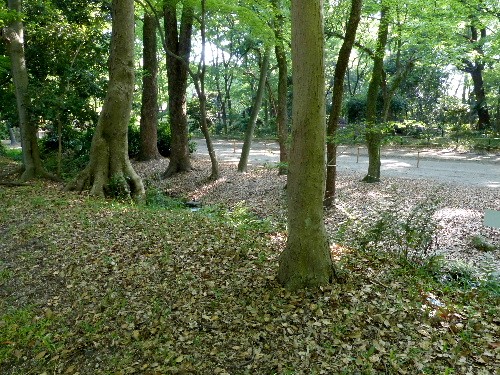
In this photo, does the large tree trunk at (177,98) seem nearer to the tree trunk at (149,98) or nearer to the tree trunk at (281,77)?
the tree trunk at (149,98)

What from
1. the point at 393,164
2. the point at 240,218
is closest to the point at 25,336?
the point at 240,218

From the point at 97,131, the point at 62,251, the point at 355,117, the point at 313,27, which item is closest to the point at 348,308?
the point at 313,27

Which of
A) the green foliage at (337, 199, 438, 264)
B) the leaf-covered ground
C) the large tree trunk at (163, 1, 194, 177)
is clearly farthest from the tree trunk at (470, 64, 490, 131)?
the leaf-covered ground

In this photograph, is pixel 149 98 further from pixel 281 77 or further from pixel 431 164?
pixel 431 164

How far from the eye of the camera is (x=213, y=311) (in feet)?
14.5

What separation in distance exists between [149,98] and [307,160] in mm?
13860

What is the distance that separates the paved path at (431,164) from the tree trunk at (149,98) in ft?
12.1

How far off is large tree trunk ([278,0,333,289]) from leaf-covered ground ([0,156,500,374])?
283 mm

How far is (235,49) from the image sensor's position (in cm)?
2984

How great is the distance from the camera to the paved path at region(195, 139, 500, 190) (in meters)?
15.0

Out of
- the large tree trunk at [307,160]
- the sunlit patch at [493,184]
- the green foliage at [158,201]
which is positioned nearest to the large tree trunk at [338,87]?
the large tree trunk at [307,160]

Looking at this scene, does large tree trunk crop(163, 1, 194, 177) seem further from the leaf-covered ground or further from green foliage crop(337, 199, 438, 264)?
green foliage crop(337, 199, 438, 264)

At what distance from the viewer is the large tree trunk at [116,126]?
30.2 ft

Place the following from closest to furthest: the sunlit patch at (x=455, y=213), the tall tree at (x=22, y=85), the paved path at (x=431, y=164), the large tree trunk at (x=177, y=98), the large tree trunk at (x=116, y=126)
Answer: the large tree trunk at (x=116, y=126)
the sunlit patch at (x=455, y=213)
the tall tree at (x=22, y=85)
the large tree trunk at (x=177, y=98)
the paved path at (x=431, y=164)
